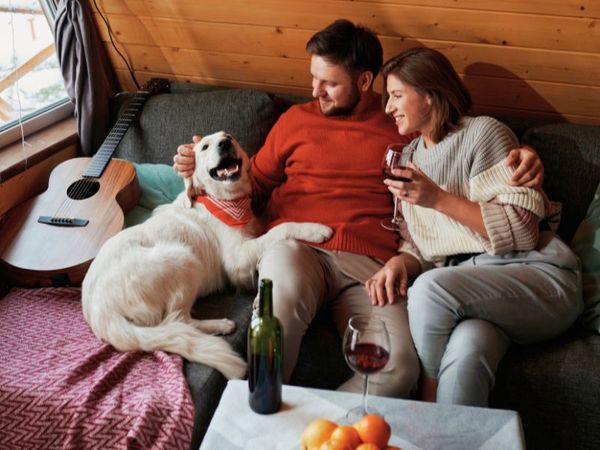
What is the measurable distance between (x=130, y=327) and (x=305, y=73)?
131 cm

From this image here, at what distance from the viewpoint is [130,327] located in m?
1.64

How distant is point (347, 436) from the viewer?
0.98 m

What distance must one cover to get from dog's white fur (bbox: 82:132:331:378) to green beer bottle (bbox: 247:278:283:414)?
0.40 meters

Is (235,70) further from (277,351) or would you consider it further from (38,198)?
(277,351)

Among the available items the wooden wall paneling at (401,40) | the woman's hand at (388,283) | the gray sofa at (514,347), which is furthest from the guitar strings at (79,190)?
the woman's hand at (388,283)

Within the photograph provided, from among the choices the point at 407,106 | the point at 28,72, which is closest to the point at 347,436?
the point at 407,106

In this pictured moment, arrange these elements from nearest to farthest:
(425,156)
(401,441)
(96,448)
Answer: (401,441) → (96,448) → (425,156)

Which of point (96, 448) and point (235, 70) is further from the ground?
point (235, 70)

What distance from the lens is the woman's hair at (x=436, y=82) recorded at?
1.66 meters

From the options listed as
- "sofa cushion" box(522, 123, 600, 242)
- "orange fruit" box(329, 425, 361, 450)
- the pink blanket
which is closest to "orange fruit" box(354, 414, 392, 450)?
"orange fruit" box(329, 425, 361, 450)

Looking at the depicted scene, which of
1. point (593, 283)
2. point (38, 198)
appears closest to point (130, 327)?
point (38, 198)

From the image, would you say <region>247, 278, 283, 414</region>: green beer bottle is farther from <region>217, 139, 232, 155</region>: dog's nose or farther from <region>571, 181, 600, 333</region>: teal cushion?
<region>571, 181, 600, 333</region>: teal cushion

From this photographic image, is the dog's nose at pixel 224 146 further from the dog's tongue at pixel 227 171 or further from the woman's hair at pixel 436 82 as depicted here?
the woman's hair at pixel 436 82

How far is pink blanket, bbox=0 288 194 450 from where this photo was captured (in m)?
1.38
